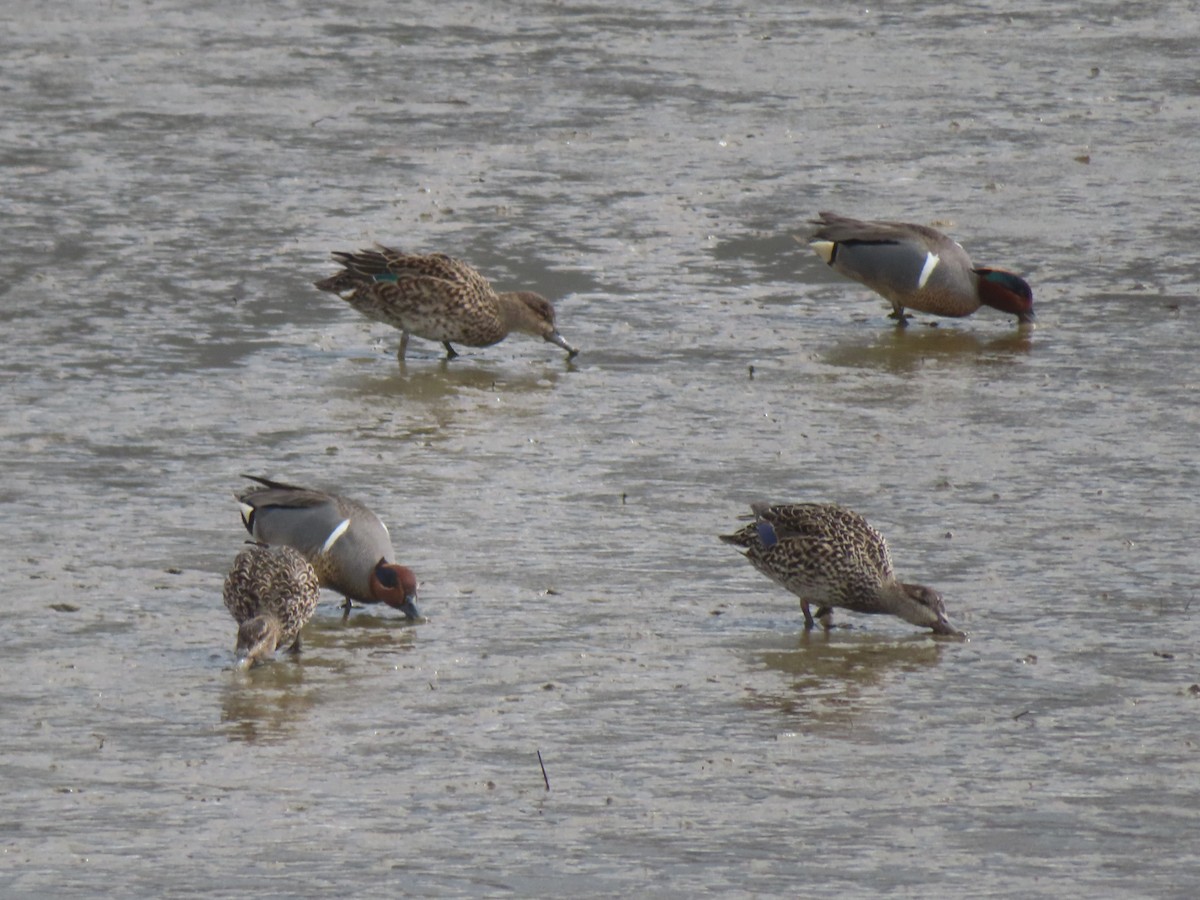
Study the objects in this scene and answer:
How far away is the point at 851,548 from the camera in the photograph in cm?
834

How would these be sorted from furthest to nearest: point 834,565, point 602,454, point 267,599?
point 602,454 → point 834,565 → point 267,599

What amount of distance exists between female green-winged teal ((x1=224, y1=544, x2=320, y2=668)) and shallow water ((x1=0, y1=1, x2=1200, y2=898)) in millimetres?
149

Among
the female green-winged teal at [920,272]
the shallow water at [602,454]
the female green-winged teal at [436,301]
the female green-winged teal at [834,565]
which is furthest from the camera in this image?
the female green-winged teal at [920,272]

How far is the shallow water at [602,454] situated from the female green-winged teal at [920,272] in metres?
0.22

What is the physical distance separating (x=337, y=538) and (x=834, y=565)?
1.77 metres

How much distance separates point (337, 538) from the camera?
8602mm

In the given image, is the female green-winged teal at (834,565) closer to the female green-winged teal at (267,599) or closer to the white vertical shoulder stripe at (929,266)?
the female green-winged teal at (267,599)

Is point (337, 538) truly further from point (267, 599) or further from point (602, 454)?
point (602, 454)

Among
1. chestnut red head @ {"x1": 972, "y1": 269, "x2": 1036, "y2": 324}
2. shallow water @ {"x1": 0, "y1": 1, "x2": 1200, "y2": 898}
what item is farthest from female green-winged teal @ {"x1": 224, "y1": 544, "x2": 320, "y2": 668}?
chestnut red head @ {"x1": 972, "y1": 269, "x2": 1036, "y2": 324}

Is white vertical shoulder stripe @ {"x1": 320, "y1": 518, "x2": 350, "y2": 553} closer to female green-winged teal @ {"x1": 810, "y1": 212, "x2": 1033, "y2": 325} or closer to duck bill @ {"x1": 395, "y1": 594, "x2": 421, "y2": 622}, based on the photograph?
duck bill @ {"x1": 395, "y1": 594, "x2": 421, "y2": 622}

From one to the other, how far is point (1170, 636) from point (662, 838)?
2.51 meters

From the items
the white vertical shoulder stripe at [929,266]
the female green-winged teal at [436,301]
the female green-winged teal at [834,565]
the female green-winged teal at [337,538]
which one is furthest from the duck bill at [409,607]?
the white vertical shoulder stripe at [929,266]

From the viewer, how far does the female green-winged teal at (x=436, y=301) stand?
1223cm

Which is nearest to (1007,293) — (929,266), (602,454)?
(929,266)
